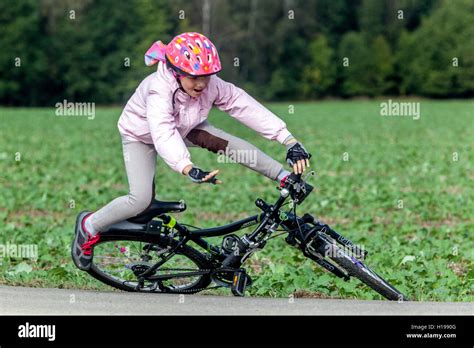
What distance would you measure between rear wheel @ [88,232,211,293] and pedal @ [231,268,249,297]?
0.39 metres

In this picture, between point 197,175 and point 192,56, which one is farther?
point 192,56

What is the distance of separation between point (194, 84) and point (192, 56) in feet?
0.70

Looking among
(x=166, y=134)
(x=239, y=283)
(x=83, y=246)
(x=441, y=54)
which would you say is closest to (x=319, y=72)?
(x=441, y=54)

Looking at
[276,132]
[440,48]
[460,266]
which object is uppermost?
[440,48]

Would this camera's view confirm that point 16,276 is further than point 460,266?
No

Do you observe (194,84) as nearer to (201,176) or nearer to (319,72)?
(201,176)

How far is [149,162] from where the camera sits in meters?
7.19

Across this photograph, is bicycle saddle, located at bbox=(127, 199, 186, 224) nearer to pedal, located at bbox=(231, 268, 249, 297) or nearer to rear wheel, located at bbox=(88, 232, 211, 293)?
rear wheel, located at bbox=(88, 232, 211, 293)

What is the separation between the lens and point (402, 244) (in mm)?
11641

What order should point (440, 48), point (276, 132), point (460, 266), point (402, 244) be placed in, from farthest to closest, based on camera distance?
point (440, 48)
point (402, 244)
point (460, 266)
point (276, 132)

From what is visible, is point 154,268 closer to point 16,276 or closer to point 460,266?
point 16,276

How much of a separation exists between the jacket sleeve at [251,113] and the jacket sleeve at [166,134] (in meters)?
0.53
